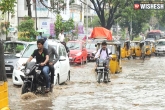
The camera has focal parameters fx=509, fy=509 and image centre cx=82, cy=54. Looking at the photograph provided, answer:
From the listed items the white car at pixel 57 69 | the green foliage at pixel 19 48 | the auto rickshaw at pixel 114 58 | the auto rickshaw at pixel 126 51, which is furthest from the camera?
the auto rickshaw at pixel 126 51

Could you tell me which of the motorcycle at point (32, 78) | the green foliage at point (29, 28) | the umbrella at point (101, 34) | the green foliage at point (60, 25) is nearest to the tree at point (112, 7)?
the green foliage at point (60, 25)

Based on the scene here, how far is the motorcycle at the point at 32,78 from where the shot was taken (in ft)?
45.6

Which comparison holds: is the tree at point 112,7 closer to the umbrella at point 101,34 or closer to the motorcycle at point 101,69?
the umbrella at point 101,34

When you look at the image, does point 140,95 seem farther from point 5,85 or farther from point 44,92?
point 5,85

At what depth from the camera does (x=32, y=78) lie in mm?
13922

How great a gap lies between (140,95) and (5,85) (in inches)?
274

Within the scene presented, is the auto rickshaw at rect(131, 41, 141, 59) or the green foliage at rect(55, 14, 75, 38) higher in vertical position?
the green foliage at rect(55, 14, 75, 38)

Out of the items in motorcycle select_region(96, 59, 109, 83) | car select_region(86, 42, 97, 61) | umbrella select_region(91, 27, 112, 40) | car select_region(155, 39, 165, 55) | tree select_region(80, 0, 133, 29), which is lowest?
car select_region(155, 39, 165, 55)

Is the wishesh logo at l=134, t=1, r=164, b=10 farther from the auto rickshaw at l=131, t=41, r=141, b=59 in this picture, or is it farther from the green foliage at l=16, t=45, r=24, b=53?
the green foliage at l=16, t=45, r=24, b=53

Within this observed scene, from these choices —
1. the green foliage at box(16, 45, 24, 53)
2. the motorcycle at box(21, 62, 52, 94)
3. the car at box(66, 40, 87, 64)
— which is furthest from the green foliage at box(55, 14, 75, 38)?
the motorcycle at box(21, 62, 52, 94)

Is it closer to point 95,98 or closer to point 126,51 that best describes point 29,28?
point 126,51

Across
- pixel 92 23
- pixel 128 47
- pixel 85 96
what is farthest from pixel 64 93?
pixel 92 23

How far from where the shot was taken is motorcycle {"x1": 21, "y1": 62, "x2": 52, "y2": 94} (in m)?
13.9

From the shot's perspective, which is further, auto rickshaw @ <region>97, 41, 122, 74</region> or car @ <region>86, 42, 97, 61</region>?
car @ <region>86, 42, 97, 61</region>
